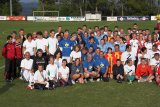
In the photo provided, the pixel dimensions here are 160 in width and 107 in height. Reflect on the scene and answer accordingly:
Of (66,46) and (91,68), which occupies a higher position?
(66,46)

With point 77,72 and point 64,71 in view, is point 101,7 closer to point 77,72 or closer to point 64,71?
point 77,72

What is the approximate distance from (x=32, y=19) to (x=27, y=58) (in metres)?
57.3

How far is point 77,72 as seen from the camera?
13.4 m

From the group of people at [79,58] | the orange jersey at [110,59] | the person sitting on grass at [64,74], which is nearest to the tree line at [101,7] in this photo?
the group of people at [79,58]

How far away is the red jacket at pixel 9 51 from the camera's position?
13.5 m

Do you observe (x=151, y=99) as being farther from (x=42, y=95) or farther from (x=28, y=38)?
(x=28, y=38)

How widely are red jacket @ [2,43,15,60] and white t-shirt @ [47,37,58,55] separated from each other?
130 cm

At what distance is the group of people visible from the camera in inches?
518

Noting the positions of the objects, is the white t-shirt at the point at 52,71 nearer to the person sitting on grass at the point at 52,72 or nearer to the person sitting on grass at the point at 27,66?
the person sitting on grass at the point at 52,72

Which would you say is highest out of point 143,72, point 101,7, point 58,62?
point 101,7

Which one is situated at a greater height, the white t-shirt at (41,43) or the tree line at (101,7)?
the tree line at (101,7)

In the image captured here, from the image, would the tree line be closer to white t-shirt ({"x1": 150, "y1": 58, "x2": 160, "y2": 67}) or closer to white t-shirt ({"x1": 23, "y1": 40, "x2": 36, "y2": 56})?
white t-shirt ({"x1": 23, "y1": 40, "x2": 36, "y2": 56})

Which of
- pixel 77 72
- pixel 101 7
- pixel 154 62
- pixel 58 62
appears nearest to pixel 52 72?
pixel 58 62

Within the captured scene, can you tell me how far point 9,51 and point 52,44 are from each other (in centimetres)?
155
